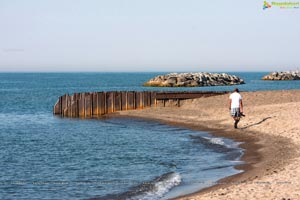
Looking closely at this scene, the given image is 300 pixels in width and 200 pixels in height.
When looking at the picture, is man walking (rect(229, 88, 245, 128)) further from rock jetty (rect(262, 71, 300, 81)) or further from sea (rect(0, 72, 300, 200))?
rock jetty (rect(262, 71, 300, 81))

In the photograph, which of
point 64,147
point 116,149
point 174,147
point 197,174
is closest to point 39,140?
point 64,147

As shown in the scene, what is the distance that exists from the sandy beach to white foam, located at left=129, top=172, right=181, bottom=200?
1204 mm

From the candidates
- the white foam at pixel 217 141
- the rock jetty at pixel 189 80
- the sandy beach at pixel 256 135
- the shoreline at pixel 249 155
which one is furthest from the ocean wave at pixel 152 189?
the rock jetty at pixel 189 80

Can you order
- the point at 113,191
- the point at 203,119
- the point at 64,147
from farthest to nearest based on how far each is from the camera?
1. the point at 203,119
2. the point at 64,147
3. the point at 113,191

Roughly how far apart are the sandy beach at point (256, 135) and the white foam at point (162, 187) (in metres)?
1.20

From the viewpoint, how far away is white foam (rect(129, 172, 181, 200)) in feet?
51.7

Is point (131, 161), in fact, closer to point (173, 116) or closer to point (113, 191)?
point (113, 191)

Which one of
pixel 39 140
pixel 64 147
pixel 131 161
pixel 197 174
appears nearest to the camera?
pixel 197 174

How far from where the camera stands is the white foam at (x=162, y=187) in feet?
51.7

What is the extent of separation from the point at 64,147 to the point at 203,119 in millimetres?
11470

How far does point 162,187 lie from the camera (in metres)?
17.0

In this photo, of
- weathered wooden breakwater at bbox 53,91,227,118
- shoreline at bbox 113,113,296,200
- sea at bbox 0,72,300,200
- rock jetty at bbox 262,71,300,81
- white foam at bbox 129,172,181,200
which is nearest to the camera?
white foam at bbox 129,172,181,200

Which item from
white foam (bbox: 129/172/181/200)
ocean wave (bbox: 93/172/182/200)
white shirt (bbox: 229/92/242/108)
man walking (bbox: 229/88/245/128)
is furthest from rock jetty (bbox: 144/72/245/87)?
ocean wave (bbox: 93/172/182/200)

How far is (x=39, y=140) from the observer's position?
31.9 meters
